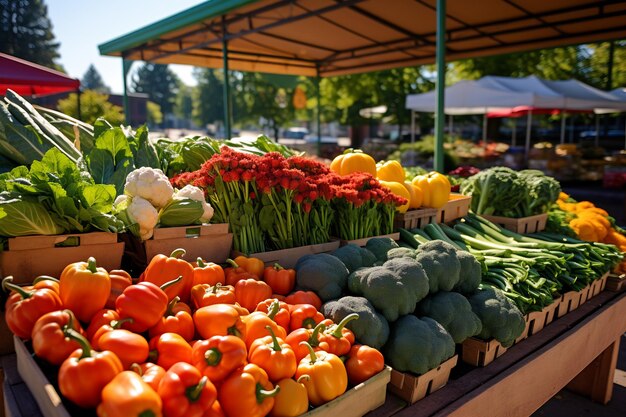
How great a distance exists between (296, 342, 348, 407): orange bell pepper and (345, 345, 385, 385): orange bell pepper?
0.10 m

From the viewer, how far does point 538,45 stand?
8.46 m

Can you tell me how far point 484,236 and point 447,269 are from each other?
1384mm

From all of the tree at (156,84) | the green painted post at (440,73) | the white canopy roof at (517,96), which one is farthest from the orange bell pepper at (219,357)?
the tree at (156,84)

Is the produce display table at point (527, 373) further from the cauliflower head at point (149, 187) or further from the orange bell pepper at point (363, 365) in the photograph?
the cauliflower head at point (149, 187)

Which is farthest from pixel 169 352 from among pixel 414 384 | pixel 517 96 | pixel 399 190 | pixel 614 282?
pixel 517 96

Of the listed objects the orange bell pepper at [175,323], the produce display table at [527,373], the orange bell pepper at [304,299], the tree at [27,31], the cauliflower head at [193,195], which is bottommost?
the produce display table at [527,373]

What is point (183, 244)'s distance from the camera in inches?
85.4

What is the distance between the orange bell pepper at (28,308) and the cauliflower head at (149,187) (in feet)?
2.40

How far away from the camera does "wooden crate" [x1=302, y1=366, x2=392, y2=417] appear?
54.0 inches

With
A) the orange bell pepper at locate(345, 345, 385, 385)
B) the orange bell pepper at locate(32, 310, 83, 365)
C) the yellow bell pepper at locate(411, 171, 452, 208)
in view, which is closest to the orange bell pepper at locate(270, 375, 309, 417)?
the orange bell pepper at locate(345, 345, 385, 385)

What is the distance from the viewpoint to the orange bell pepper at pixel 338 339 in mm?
1566

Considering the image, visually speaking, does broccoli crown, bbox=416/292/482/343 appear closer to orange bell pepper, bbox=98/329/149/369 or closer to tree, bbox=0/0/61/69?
orange bell pepper, bbox=98/329/149/369

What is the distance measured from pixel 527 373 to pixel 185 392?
64.8 inches

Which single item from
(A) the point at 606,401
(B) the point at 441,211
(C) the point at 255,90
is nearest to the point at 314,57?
(B) the point at 441,211
